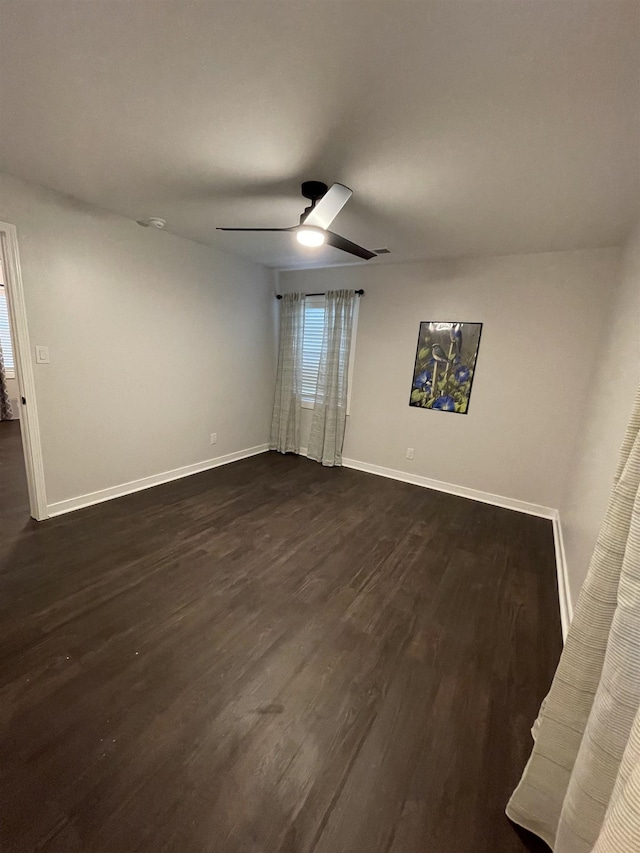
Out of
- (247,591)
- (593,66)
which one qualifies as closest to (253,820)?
(247,591)

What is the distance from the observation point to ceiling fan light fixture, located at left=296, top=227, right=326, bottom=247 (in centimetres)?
208

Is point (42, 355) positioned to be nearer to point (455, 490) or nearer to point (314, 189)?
point (314, 189)

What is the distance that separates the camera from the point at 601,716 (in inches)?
32.0

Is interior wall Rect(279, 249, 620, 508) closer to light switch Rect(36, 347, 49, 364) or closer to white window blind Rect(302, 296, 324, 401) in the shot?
white window blind Rect(302, 296, 324, 401)

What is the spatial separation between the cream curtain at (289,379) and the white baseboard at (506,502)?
0.29 m

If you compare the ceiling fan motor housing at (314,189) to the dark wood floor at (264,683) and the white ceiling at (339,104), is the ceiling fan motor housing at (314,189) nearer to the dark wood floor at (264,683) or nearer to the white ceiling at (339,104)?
the white ceiling at (339,104)

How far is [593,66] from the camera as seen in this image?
1.16 meters

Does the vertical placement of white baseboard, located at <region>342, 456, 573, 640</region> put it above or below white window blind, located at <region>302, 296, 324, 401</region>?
below

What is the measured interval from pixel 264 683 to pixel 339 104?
8.08 feet

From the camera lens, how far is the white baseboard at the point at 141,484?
295 centimetres

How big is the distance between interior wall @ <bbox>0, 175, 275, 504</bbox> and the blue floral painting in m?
2.04

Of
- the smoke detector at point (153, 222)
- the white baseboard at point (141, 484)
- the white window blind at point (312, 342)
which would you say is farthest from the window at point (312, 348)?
the smoke detector at point (153, 222)

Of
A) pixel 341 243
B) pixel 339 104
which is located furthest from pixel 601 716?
pixel 341 243

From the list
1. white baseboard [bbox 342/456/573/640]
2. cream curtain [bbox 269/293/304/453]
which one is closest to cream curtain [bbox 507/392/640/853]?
white baseboard [bbox 342/456/573/640]
